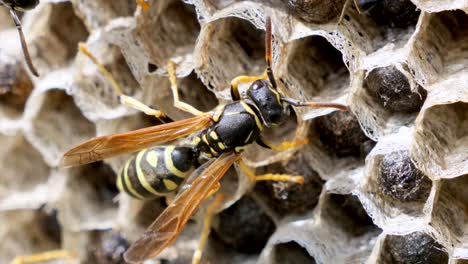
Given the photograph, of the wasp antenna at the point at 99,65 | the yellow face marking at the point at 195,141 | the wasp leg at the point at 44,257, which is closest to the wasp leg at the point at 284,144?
the yellow face marking at the point at 195,141

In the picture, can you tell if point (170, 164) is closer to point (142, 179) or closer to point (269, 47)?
point (142, 179)

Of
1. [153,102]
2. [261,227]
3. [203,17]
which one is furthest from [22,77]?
[261,227]

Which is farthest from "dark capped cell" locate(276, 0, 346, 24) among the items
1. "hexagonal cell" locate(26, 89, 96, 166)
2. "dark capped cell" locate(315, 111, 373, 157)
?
"hexagonal cell" locate(26, 89, 96, 166)

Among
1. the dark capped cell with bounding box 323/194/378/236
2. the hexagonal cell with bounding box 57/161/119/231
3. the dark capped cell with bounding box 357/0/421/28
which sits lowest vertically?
the hexagonal cell with bounding box 57/161/119/231

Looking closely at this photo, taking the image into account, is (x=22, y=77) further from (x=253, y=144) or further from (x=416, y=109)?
(x=416, y=109)

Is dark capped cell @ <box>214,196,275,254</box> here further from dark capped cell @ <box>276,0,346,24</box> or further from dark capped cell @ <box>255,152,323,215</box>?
dark capped cell @ <box>276,0,346,24</box>

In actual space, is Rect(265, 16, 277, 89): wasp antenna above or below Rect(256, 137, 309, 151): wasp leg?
above

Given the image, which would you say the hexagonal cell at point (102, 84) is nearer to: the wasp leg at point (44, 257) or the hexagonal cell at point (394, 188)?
the wasp leg at point (44, 257)
